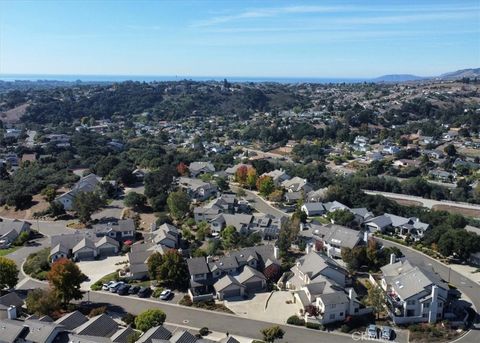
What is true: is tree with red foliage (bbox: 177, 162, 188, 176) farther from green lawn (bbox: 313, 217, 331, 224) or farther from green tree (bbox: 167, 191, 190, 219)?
green lawn (bbox: 313, 217, 331, 224)

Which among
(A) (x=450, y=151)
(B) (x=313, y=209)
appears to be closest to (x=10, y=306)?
(B) (x=313, y=209)

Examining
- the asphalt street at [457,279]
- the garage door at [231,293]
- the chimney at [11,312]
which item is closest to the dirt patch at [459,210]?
the asphalt street at [457,279]

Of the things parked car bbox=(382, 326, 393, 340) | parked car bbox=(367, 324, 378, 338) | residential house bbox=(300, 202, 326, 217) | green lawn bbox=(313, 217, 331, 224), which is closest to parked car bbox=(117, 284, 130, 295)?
parked car bbox=(367, 324, 378, 338)

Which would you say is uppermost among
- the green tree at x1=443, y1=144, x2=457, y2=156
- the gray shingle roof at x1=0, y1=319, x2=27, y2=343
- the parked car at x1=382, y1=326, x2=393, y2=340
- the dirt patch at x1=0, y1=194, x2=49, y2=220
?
the green tree at x1=443, y1=144, x2=457, y2=156

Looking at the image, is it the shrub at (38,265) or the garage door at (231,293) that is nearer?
the garage door at (231,293)

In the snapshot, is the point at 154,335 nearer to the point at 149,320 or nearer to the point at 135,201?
the point at 149,320

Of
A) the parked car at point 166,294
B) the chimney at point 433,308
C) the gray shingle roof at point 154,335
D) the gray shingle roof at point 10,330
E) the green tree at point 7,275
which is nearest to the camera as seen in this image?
the gray shingle roof at point 10,330

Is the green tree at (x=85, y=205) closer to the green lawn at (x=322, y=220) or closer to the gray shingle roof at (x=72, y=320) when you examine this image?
the gray shingle roof at (x=72, y=320)

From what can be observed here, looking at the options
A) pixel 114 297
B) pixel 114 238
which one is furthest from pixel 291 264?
Answer: pixel 114 238
